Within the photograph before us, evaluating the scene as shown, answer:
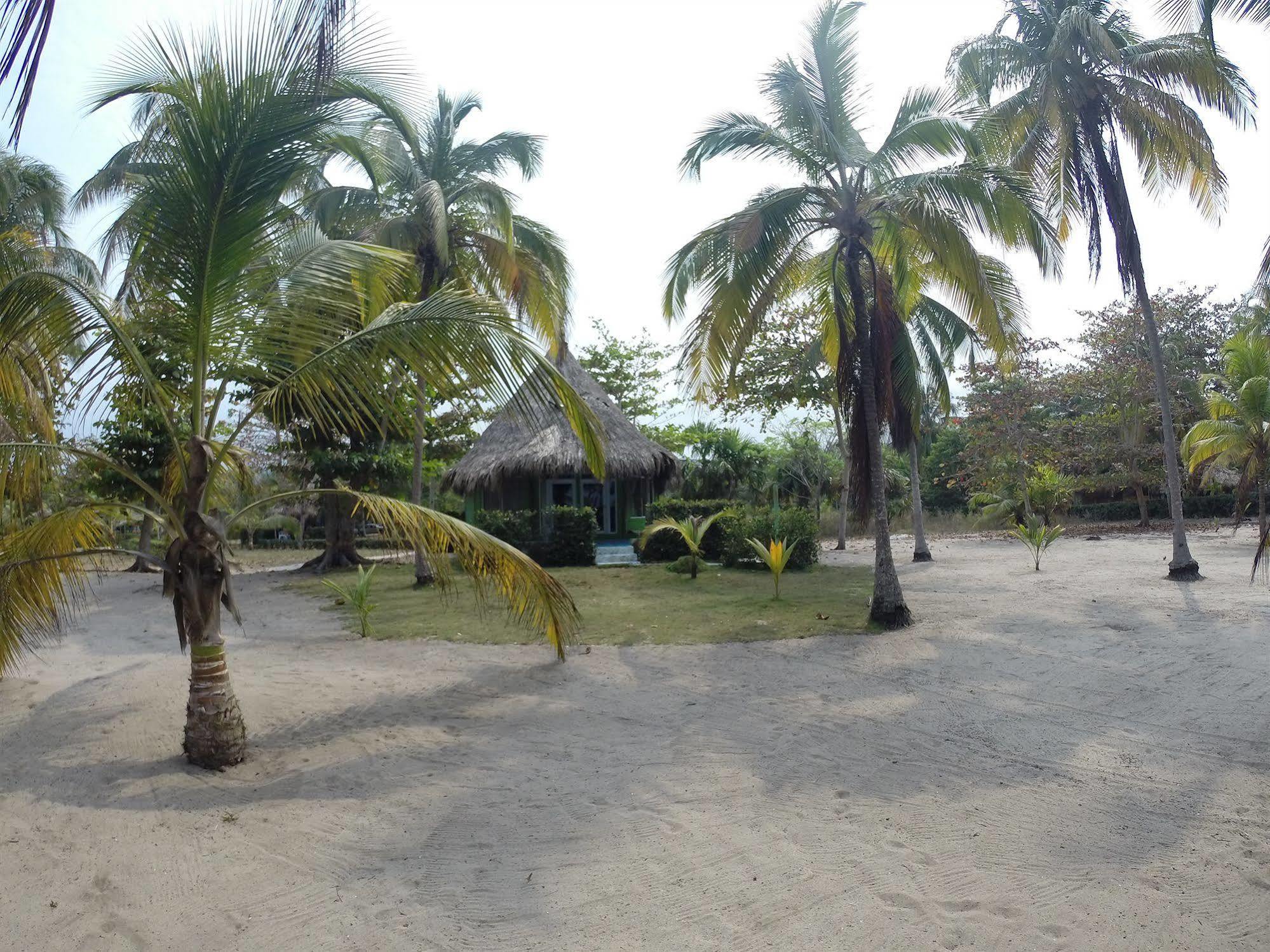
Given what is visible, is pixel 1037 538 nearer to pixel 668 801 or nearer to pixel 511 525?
pixel 511 525

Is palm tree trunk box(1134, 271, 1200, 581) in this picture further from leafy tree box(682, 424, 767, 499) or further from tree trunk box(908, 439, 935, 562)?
leafy tree box(682, 424, 767, 499)

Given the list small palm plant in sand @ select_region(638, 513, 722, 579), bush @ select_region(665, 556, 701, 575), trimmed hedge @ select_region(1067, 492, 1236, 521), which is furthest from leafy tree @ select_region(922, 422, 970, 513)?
bush @ select_region(665, 556, 701, 575)

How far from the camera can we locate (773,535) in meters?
14.6

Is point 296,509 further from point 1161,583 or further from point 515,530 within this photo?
point 1161,583

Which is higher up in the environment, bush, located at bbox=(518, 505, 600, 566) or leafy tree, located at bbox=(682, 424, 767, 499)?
leafy tree, located at bbox=(682, 424, 767, 499)

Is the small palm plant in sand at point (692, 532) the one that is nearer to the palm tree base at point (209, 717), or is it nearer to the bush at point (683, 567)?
the bush at point (683, 567)

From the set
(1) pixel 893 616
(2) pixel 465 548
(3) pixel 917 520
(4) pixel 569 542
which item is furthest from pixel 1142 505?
Result: (2) pixel 465 548

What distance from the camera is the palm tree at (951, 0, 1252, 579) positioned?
10414 millimetres

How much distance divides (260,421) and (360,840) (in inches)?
947

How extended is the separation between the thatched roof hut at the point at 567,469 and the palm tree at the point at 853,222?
27.0 feet

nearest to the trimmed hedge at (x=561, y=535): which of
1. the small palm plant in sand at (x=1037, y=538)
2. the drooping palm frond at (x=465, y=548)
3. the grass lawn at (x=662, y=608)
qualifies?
the grass lawn at (x=662, y=608)

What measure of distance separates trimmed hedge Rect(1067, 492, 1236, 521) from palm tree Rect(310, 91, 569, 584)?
64.6 feet

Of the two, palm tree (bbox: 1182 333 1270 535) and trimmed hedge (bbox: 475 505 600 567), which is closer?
palm tree (bbox: 1182 333 1270 535)

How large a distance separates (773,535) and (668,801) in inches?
427
